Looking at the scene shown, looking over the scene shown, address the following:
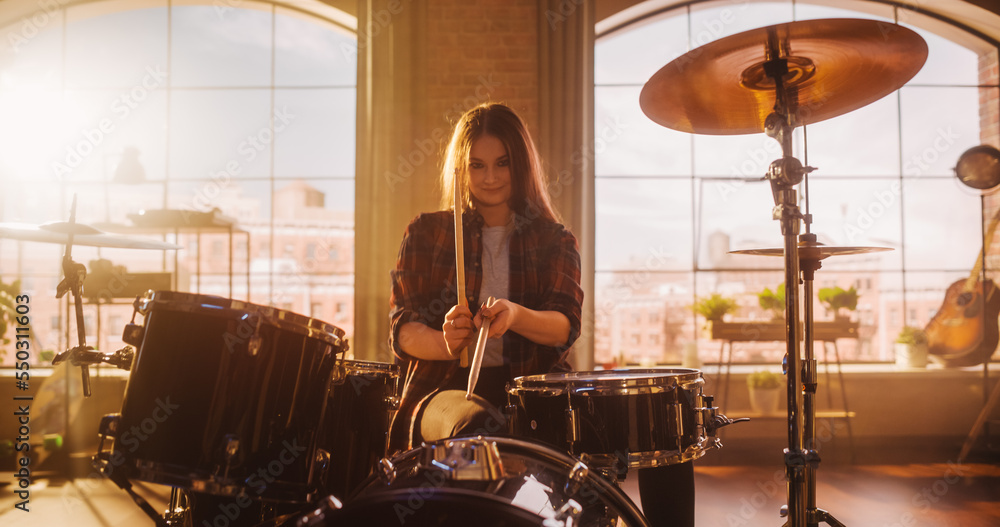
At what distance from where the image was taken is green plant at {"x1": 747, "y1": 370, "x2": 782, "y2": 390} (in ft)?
11.6

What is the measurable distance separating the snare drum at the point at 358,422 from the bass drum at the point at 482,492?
0.40m

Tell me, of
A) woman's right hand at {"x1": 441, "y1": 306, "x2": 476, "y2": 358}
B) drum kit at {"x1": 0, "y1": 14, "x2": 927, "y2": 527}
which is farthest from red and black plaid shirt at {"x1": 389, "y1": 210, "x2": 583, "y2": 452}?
woman's right hand at {"x1": 441, "y1": 306, "x2": 476, "y2": 358}

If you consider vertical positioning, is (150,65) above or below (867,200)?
above

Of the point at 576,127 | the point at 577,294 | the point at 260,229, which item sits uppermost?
the point at 576,127

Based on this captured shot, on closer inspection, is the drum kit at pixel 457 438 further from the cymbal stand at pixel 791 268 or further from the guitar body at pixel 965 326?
the guitar body at pixel 965 326

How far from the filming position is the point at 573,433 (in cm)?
118

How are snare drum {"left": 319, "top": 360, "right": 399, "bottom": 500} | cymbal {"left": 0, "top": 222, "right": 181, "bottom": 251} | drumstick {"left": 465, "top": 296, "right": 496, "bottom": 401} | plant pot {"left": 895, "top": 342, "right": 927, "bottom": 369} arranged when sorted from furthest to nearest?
1. plant pot {"left": 895, "top": 342, "right": 927, "bottom": 369}
2. cymbal {"left": 0, "top": 222, "right": 181, "bottom": 251}
3. snare drum {"left": 319, "top": 360, "right": 399, "bottom": 500}
4. drumstick {"left": 465, "top": 296, "right": 496, "bottom": 401}

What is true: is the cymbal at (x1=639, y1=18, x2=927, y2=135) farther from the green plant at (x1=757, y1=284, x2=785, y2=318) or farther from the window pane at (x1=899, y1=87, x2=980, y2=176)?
the window pane at (x1=899, y1=87, x2=980, y2=176)

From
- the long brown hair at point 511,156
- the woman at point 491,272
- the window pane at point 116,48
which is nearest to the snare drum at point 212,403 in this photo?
the woman at point 491,272

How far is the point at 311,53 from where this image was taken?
157 inches

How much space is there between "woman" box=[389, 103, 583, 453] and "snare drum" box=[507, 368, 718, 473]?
24cm

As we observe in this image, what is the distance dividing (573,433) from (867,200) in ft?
12.1

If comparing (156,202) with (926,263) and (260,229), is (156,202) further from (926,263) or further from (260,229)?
(926,263)

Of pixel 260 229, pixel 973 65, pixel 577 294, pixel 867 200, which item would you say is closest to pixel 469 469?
pixel 577 294
